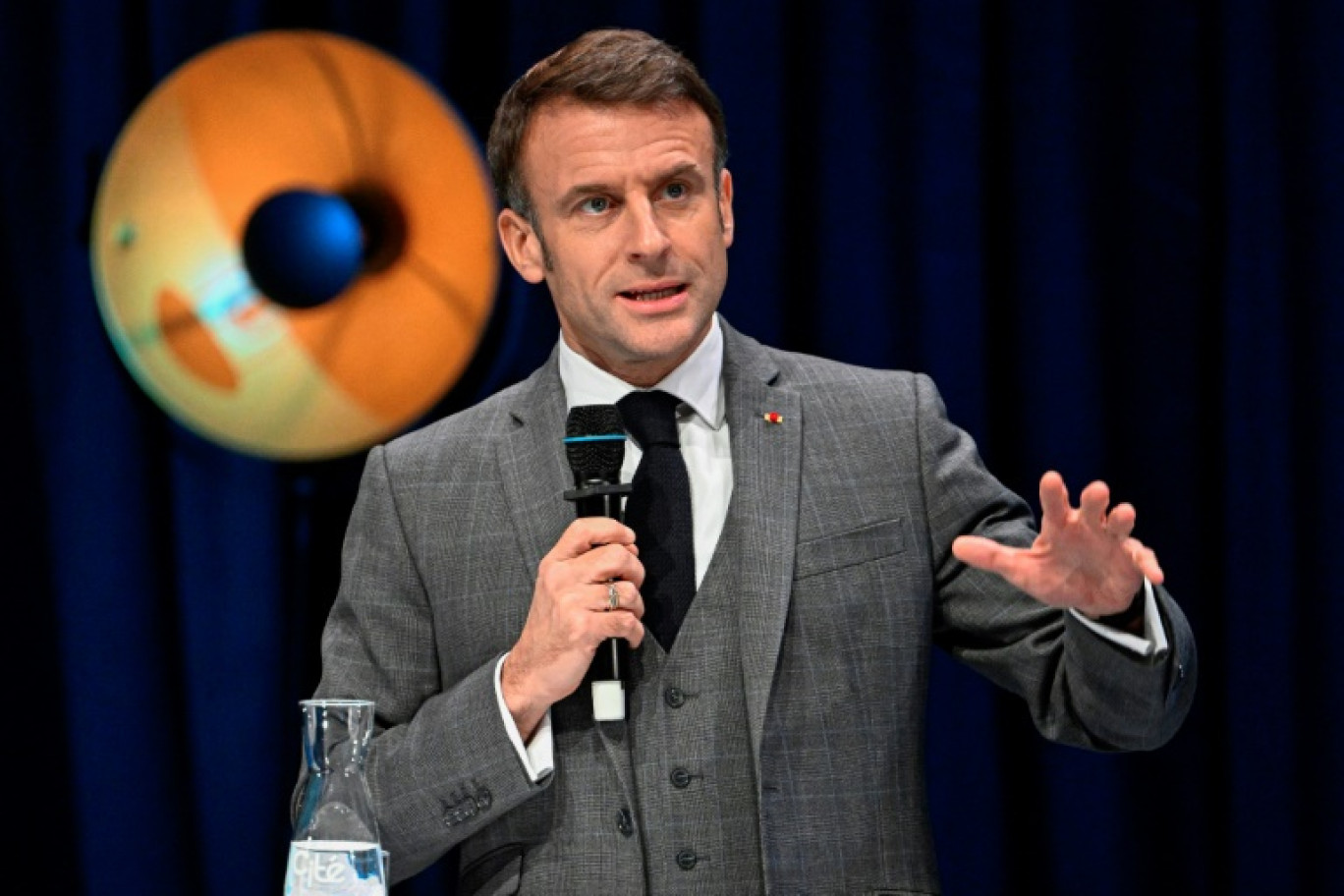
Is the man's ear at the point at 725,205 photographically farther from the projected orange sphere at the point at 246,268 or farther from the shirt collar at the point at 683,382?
the projected orange sphere at the point at 246,268

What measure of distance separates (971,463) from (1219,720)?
37.1 inches

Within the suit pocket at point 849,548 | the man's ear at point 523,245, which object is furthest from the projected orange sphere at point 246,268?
the suit pocket at point 849,548

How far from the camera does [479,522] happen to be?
6.28 feet

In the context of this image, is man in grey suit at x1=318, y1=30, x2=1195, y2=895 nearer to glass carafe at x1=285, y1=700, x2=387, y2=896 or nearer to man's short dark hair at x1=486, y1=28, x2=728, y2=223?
man's short dark hair at x1=486, y1=28, x2=728, y2=223

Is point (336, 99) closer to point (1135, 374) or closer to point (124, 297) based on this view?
point (124, 297)

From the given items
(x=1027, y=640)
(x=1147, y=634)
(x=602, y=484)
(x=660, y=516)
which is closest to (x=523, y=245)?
(x=660, y=516)

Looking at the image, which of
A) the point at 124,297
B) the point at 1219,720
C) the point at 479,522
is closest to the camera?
the point at 479,522

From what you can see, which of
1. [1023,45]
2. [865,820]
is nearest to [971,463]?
[865,820]

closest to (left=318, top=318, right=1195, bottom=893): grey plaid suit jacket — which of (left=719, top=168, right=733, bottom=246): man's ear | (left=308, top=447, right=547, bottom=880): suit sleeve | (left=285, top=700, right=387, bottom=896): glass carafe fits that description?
(left=308, top=447, right=547, bottom=880): suit sleeve

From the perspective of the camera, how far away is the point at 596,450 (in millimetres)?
1646

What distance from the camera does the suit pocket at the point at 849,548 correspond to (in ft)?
6.03

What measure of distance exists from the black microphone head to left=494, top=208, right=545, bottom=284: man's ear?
397mm

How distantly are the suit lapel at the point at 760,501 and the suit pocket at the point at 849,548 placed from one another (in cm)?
2

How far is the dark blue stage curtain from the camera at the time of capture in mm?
2596
